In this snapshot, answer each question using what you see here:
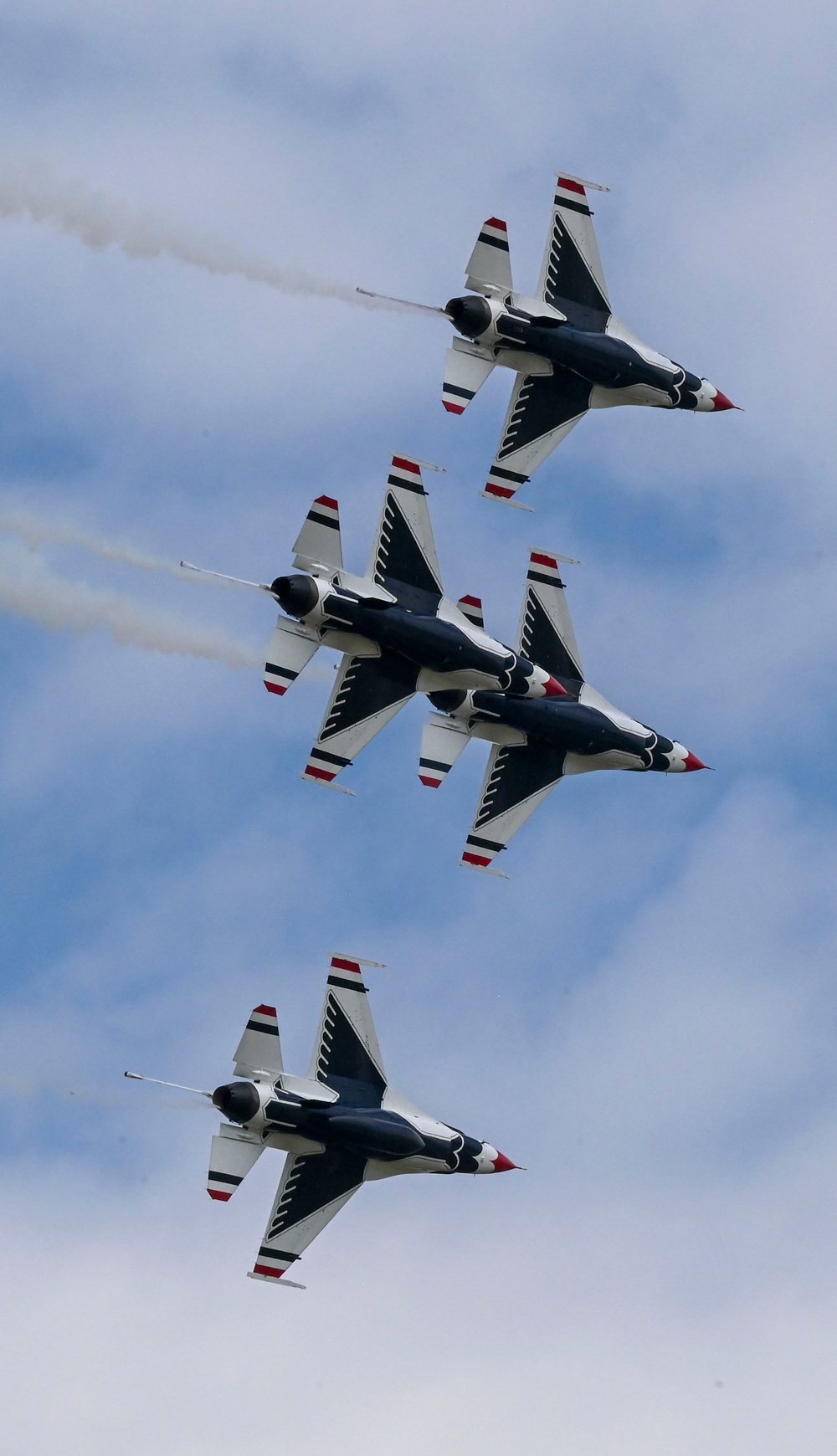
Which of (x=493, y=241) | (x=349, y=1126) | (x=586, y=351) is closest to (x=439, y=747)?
(x=349, y=1126)

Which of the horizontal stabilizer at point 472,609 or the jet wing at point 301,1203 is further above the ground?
the horizontal stabilizer at point 472,609

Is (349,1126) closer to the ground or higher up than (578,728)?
closer to the ground

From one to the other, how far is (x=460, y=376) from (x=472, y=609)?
25.8 ft

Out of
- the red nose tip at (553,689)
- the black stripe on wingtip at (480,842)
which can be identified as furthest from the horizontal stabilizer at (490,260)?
the black stripe on wingtip at (480,842)

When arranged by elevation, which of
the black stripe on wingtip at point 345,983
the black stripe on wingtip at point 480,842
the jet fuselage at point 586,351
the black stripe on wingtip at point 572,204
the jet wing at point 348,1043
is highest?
the black stripe on wingtip at point 572,204

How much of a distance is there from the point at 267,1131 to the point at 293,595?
17.7 meters

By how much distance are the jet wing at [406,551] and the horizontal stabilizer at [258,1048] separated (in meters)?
14.5

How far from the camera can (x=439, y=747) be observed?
411ft

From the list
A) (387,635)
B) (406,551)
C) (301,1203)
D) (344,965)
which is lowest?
(301,1203)

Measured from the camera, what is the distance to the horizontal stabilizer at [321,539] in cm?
12131

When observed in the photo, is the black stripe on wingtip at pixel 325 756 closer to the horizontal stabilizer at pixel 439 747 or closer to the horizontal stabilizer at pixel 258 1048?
the horizontal stabilizer at pixel 439 747

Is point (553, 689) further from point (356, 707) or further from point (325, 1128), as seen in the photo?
point (325, 1128)

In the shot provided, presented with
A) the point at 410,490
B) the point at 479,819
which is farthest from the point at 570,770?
the point at 410,490

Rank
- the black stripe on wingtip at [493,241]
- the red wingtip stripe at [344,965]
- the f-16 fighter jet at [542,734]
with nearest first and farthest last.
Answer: the black stripe on wingtip at [493,241], the red wingtip stripe at [344,965], the f-16 fighter jet at [542,734]
